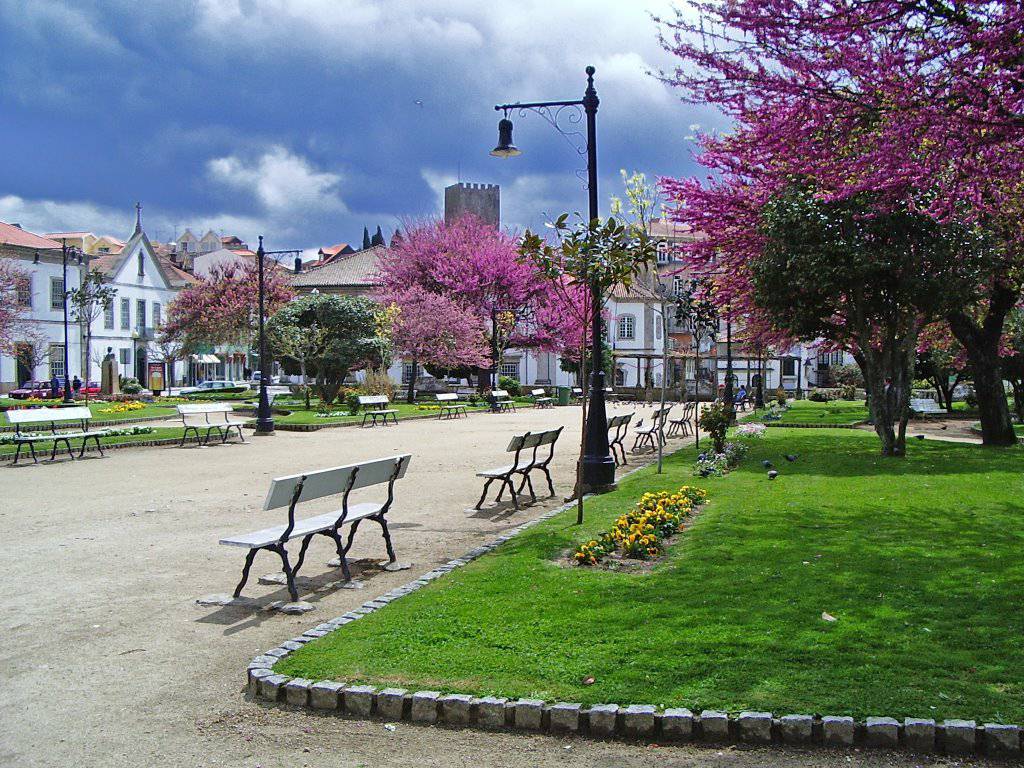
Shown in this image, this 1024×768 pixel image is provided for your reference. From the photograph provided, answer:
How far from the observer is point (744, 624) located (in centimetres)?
547

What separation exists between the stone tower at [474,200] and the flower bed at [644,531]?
81.9 m

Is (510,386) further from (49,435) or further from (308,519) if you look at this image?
(308,519)

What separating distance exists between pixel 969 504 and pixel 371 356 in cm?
3005

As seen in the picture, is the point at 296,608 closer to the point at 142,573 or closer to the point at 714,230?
the point at 142,573

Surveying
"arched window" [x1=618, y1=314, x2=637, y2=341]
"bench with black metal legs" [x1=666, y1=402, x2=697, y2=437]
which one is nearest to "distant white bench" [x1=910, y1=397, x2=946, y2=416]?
"bench with black metal legs" [x1=666, y1=402, x2=697, y2=437]

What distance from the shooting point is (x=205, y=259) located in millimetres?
84750

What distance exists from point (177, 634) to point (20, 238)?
54386mm

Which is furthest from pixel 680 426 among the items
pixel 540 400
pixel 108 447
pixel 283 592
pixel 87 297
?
pixel 87 297

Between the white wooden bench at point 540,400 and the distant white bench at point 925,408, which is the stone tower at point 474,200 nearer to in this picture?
the white wooden bench at point 540,400

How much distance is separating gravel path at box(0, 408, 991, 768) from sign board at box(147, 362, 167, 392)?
40289 mm

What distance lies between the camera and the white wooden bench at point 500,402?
37.6m

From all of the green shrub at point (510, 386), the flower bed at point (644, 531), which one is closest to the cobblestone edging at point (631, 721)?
the flower bed at point (644, 531)

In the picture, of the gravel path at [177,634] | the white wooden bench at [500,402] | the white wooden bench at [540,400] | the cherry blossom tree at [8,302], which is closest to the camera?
the gravel path at [177,634]

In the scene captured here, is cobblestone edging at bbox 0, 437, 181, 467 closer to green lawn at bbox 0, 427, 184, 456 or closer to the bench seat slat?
green lawn at bbox 0, 427, 184, 456
